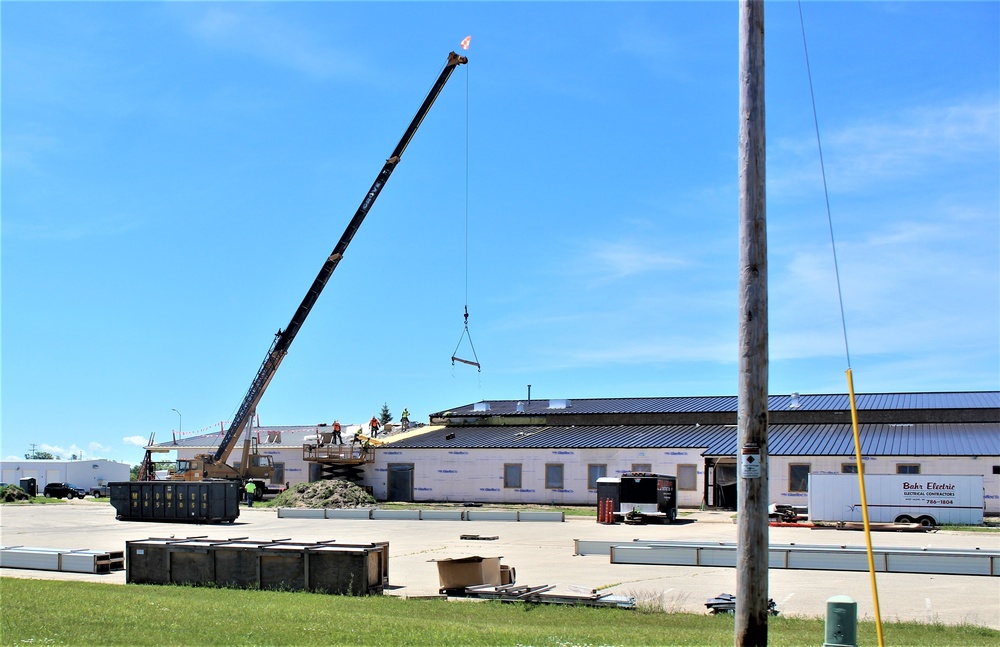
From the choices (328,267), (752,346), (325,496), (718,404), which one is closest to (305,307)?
(328,267)

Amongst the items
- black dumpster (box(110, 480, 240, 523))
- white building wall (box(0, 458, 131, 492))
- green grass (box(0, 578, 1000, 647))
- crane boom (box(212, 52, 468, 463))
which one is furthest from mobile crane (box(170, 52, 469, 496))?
green grass (box(0, 578, 1000, 647))

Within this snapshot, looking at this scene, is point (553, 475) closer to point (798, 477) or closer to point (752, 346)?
point (798, 477)

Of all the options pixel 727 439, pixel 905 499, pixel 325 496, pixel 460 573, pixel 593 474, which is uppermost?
pixel 727 439

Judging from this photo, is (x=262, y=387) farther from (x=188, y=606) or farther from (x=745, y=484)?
(x=745, y=484)

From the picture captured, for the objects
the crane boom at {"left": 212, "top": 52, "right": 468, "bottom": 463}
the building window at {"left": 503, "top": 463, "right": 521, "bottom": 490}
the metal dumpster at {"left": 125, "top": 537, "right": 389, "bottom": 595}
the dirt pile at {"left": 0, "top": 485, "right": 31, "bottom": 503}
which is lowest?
the dirt pile at {"left": 0, "top": 485, "right": 31, "bottom": 503}

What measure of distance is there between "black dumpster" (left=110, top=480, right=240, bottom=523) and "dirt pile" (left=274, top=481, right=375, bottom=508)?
8.28m

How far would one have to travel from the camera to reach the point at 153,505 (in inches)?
1660

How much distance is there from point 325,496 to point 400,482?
6.95 meters

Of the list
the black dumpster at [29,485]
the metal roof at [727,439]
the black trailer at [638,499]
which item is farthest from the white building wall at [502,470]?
the black dumpster at [29,485]

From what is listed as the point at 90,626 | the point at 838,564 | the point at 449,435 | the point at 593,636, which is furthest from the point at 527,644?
the point at 449,435

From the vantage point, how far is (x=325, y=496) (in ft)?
166

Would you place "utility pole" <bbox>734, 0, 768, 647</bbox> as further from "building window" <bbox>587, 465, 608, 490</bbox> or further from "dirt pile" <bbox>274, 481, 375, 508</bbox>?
"building window" <bbox>587, 465, 608, 490</bbox>

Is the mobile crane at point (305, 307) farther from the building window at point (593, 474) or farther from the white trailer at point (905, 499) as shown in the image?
the white trailer at point (905, 499)

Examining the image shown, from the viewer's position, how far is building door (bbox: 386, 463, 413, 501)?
5625 cm
